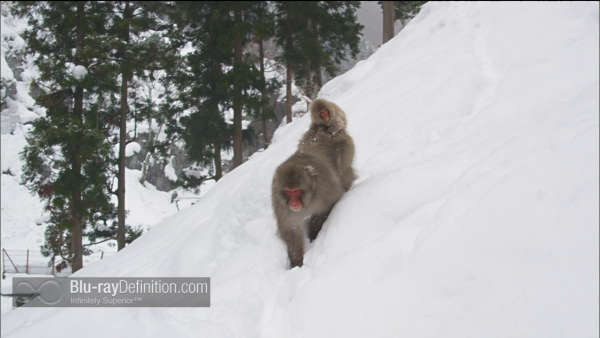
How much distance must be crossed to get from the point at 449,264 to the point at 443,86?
3460 mm

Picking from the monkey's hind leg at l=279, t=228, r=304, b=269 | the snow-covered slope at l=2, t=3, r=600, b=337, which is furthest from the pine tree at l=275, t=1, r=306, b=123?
the monkey's hind leg at l=279, t=228, r=304, b=269

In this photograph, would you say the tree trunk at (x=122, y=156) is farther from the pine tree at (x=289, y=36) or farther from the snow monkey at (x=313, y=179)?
the snow monkey at (x=313, y=179)

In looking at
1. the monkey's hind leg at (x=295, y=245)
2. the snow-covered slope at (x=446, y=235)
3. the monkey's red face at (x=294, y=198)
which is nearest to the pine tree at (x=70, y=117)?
the snow-covered slope at (x=446, y=235)

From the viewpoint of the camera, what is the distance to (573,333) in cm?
157

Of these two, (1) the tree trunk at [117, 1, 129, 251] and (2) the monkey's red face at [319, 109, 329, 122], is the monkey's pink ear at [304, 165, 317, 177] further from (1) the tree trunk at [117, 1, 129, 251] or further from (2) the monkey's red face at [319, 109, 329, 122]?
(1) the tree trunk at [117, 1, 129, 251]

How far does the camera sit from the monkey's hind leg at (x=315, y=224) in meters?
3.32

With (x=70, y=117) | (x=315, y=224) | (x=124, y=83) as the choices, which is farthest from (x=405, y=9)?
(x=315, y=224)

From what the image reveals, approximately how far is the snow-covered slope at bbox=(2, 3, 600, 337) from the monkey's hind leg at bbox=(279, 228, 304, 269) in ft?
0.41

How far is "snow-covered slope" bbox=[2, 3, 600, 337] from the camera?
1.77m

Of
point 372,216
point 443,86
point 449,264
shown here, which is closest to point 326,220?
point 372,216

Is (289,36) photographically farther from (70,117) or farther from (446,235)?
(446,235)

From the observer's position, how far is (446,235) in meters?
2.11

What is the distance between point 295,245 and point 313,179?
21.4 inches

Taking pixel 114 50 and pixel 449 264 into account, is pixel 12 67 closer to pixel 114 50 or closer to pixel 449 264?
pixel 114 50
